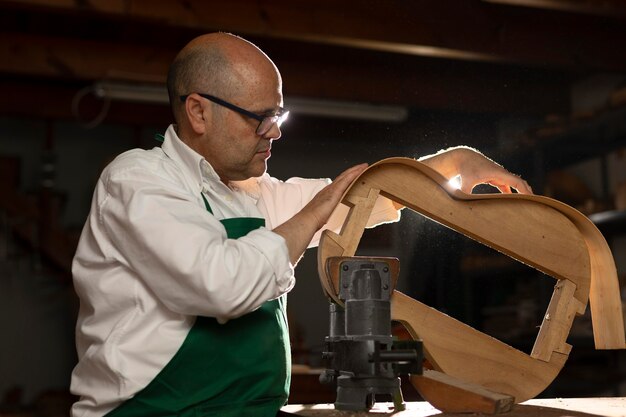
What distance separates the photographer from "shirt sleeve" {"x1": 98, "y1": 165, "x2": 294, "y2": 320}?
1420 mm

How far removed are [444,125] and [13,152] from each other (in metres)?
3.35

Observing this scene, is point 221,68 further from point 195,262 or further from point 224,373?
point 224,373

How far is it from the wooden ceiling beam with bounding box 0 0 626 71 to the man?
1.50m

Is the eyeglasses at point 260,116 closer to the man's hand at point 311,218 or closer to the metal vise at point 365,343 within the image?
the man's hand at point 311,218

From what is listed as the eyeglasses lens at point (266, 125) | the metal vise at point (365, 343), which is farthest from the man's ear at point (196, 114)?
the metal vise at point (365, 343)

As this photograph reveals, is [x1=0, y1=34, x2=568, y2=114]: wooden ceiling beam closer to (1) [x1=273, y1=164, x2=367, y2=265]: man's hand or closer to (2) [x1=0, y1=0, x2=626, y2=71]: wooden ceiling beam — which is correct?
(2) [x1=0, y1=0, x2=626, y2=71]: wooden ceiling beam

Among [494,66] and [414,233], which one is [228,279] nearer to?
[414,233]

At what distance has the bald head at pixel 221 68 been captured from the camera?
5.55ft

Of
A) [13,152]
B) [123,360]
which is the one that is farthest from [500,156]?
[13,152]

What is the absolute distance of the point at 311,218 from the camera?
5.28 ft

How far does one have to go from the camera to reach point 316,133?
5.21m

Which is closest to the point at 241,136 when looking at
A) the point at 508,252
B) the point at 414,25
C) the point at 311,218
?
the point at 311,218

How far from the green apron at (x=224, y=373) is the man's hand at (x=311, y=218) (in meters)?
0.13

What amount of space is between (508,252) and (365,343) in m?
0.44
